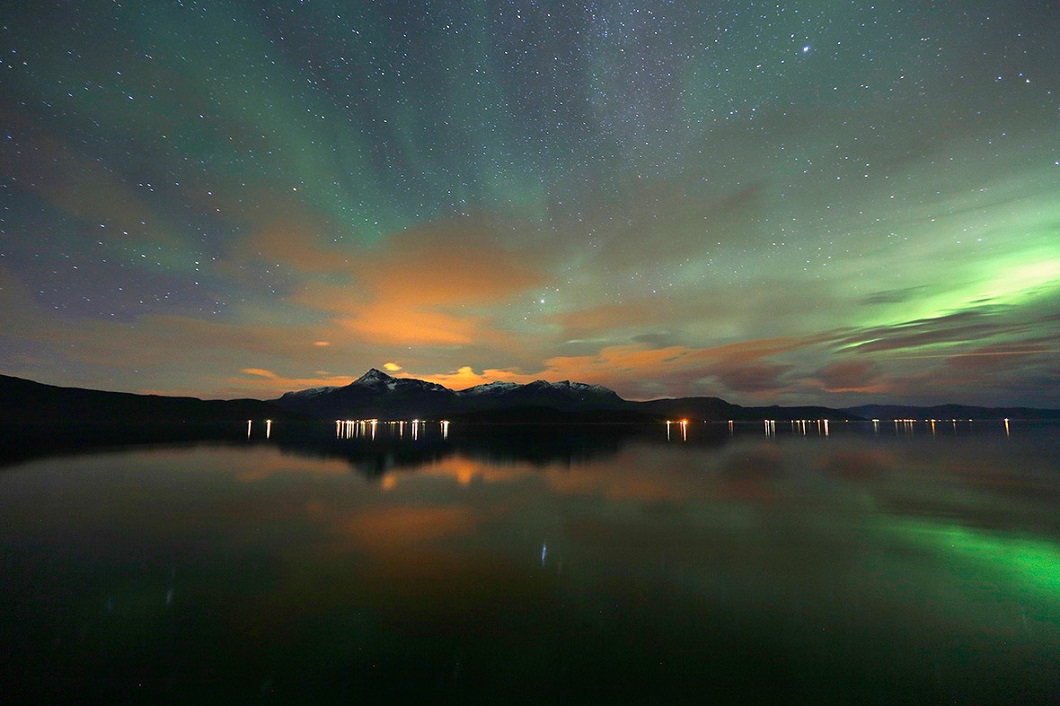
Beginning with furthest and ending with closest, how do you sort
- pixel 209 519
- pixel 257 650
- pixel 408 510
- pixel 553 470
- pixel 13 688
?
pixel 553 470
pixel 408 510
pixel 209 519
pixel 257 650
pixel 13 688

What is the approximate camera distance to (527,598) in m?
12.5

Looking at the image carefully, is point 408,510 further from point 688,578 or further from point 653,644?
point 653,644

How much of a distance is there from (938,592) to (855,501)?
1540cm

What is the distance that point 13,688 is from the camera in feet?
26.8

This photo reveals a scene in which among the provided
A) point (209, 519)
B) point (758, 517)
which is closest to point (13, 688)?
point (209, 519)

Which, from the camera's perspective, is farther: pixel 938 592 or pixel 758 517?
pixel 758 517

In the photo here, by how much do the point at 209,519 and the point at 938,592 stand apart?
28.5 m

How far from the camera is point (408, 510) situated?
2373 centimetres

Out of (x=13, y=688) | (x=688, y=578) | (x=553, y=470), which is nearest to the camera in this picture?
(x=13, y=688)

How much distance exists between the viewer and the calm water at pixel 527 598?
28.2 feet

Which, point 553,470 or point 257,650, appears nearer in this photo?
point 257,650

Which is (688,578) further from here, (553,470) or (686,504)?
(553,470)

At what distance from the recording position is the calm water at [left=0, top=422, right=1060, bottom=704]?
338 inches

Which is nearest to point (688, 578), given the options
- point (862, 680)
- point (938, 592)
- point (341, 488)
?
point (862, 680)
